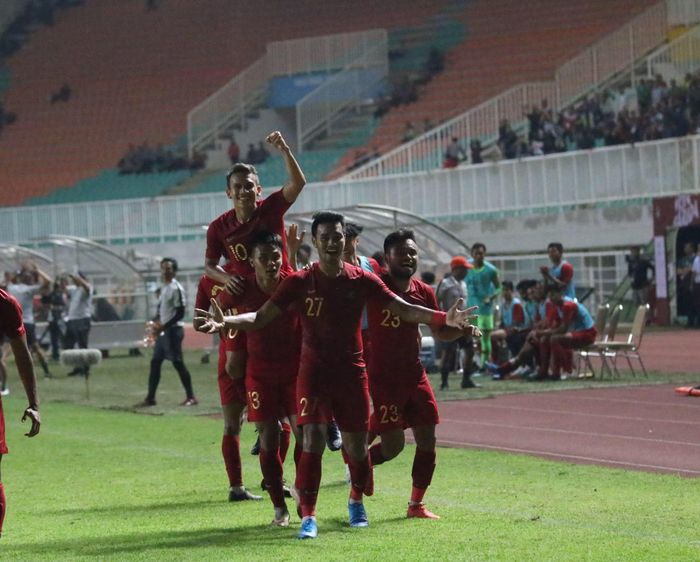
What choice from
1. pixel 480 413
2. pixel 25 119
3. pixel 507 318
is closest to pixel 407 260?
pixel 480 413

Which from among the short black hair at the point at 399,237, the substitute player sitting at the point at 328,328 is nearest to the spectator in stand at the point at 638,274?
the short black hair at the point at 399,237

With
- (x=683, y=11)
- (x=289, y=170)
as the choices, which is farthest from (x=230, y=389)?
(x=683, y=11)

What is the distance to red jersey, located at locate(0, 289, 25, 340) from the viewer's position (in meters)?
7.93

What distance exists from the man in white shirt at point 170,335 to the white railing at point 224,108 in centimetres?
3437

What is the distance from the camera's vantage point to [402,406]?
392 inches

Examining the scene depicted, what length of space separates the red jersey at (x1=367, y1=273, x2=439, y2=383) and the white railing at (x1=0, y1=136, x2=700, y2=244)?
21.4m

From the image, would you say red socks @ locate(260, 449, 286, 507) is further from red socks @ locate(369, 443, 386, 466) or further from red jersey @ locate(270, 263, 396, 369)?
red jersey @ locate(270, 263, 396, 369)

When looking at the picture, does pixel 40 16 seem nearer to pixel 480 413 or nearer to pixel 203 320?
pixel 480 413

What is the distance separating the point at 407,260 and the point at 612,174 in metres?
25.1

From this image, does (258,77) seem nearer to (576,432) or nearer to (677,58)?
(677,58)

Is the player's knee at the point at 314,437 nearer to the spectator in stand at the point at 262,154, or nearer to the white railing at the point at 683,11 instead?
the white railing at the point at 683,11

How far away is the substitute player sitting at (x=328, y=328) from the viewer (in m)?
9.12

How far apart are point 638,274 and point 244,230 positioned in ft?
77.0

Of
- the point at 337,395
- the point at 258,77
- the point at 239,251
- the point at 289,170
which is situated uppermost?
the point at 258,77
